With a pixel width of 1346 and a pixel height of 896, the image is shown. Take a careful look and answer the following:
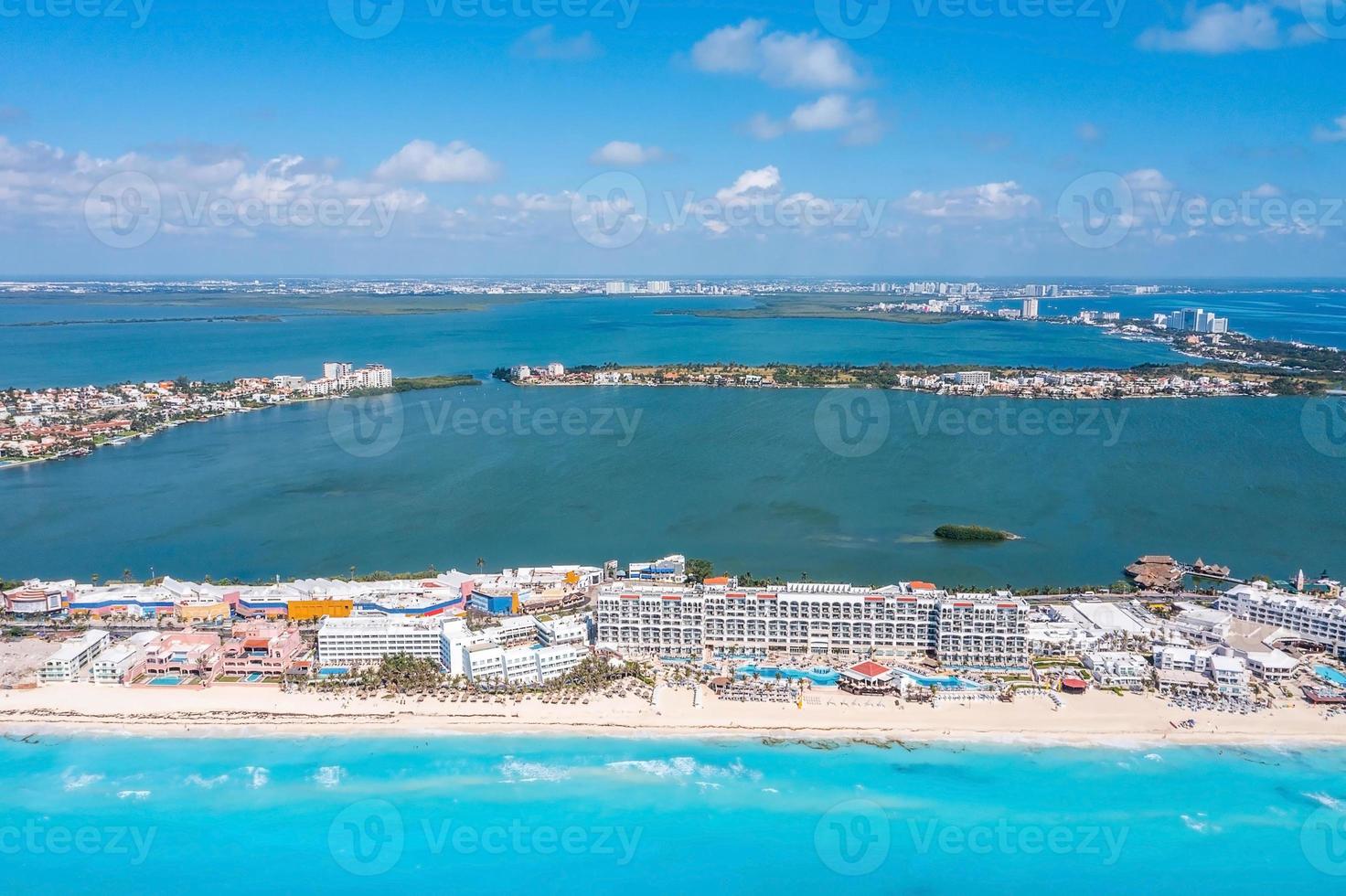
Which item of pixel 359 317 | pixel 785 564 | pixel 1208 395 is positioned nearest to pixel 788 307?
pixel 359 317

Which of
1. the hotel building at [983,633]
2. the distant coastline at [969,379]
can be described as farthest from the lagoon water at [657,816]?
the distant coastline at [969,379]

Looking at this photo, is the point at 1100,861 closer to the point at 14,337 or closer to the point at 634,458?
the point at 634,458

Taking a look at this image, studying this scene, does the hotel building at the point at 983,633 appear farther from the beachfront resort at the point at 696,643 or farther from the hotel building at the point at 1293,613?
the hotel building at the point at 1293,613

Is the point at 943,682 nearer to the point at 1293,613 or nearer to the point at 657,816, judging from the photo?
the point at 657,816

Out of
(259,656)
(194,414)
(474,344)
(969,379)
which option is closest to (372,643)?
(259,656)

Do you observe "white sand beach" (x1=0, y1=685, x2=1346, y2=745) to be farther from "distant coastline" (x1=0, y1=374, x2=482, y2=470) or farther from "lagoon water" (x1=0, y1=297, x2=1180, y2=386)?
"lagoon water" (x1=0, y1=297, x2=1180, y2=386)

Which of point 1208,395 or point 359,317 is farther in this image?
point 359,317

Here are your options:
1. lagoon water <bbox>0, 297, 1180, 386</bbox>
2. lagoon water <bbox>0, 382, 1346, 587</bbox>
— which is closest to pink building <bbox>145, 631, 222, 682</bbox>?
lagoon water <bbox>0, 382, 1346, 587</bbox>
